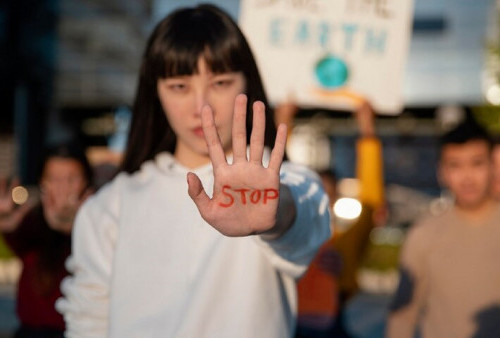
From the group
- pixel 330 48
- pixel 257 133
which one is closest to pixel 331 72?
pixel 330 48

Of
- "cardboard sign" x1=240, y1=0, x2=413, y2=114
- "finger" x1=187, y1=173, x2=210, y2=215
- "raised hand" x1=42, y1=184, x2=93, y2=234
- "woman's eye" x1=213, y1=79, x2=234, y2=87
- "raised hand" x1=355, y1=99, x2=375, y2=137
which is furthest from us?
"cardboard sign" x1=240, y1=0, x2=413, y2=114

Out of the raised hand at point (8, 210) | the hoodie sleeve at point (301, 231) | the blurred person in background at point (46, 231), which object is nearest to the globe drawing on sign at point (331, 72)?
the blurred person in background at point (46, 231)

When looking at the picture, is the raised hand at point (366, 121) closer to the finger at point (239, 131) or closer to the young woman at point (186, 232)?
the young woman at point (186, 232)

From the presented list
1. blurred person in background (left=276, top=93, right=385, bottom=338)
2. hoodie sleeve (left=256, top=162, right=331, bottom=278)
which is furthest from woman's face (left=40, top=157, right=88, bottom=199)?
hoodie sleeve (left=256, top=162, right=331, bottom=278)

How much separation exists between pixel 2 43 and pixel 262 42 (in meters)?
22.0

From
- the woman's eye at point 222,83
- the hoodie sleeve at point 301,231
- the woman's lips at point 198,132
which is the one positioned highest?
the woman's eye at point 222,83

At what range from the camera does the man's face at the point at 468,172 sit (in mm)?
3826

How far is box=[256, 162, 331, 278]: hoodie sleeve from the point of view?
1.99 metres

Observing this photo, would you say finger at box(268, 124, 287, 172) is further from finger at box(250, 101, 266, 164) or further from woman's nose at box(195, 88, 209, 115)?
Answer: woman's nose at box(195, 88, 209, 115)

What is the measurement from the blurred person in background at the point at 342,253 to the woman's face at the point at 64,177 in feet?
3.28

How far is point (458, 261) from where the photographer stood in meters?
3.79

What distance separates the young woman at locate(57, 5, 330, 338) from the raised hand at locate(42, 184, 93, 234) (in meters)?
1.23

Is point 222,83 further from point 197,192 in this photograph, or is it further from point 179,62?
point 197,192

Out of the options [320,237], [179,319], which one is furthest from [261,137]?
[179,319]
